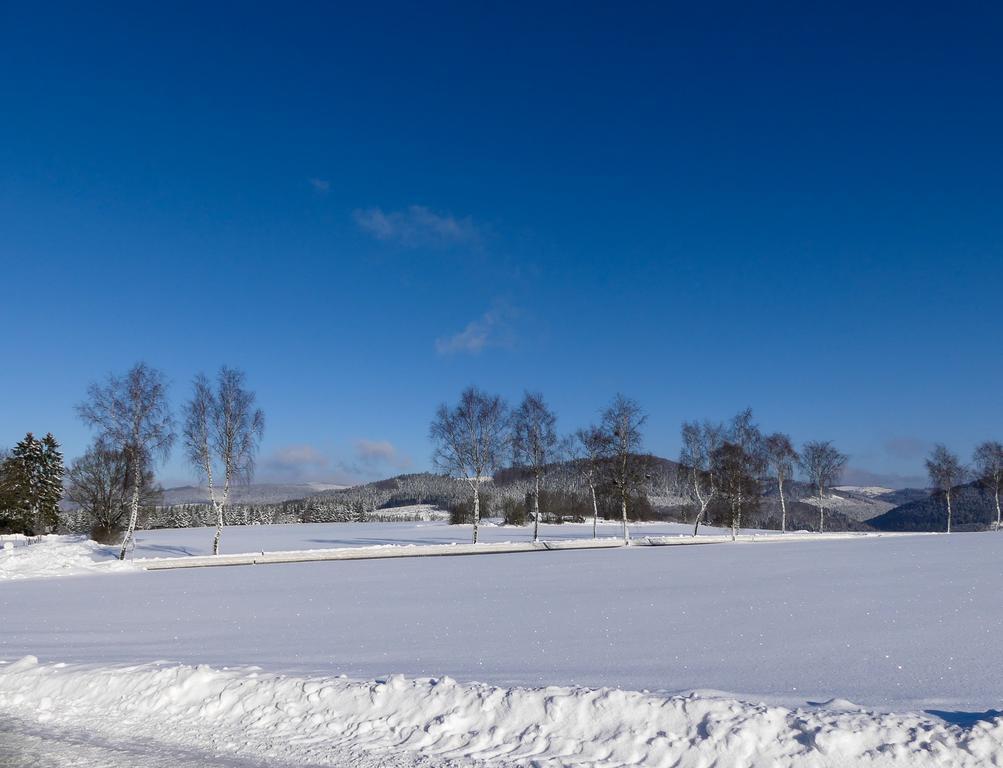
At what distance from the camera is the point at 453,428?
4644 cm

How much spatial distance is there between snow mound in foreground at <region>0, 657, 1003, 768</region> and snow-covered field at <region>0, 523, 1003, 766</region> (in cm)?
2

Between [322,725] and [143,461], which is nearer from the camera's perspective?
[322,725]

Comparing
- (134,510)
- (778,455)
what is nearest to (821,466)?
(778,455)

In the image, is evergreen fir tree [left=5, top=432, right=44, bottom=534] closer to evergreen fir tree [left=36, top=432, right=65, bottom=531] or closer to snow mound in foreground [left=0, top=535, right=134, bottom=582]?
evergreen fir tree [left=36, top=432, right=65, bottom=531]

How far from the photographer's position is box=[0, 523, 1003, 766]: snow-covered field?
589 centimetres

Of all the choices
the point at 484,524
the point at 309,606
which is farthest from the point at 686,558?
the point at 484,524

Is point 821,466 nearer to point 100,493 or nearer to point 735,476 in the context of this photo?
point 735,476

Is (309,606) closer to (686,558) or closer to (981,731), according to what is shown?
(981,731)

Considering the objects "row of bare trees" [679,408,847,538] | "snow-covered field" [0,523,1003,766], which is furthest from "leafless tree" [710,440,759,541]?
"snow-covered field" [0,523,1003,766]

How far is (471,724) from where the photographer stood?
6625 mm

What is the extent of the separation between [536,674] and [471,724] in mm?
1928

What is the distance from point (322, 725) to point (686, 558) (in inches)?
1031

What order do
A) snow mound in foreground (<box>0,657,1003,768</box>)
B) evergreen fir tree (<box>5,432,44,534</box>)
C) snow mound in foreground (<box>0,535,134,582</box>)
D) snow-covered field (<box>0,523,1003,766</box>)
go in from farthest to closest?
evergreen fir tree (<box>5,432,44,534</box>) < snow mound in foreground (<box>0,535,134,582</box>) < snow-covered field (<box>0,523,1003,766</box>) < snow mound in foreground (<box>0,657,1003,768</box>)

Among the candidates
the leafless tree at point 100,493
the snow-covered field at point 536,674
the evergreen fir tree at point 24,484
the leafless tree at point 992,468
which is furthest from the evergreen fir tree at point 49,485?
the leafless tree at point 992,468
